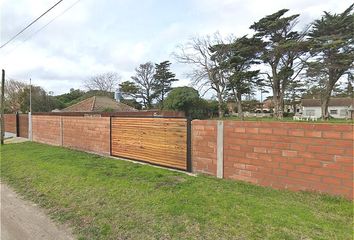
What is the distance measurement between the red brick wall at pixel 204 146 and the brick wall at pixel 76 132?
13.5ft

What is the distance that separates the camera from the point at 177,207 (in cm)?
414

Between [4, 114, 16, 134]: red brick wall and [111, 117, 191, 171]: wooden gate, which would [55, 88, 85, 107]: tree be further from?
[111, 117, 191, 171]: wooden gate

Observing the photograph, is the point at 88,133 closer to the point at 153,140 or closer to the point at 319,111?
the point at 153,140

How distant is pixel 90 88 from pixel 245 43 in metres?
32.6

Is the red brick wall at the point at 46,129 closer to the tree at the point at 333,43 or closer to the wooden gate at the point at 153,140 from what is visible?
the wooden gate at the point at 153,140

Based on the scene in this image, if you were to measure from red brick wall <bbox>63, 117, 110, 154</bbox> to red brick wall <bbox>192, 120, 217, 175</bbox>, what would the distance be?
162 inches

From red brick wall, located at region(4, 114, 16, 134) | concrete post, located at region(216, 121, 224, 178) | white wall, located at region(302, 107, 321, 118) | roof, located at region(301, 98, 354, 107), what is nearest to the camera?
concrete post, located at region(216, 121, 224, 178)

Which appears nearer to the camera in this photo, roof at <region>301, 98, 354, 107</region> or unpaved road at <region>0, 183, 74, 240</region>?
unpaved road at <region>0, 183, 74, 240</region>

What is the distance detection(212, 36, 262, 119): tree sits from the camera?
109 feet

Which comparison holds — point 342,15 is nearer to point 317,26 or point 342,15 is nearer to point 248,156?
point 317,26

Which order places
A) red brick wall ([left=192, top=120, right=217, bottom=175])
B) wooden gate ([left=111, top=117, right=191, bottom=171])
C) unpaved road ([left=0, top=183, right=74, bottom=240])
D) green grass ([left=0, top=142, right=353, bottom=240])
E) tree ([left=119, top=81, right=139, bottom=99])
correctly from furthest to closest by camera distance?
tree ([left=119, top=81, right=139, bottom=99])
wooden gate ([left=111, top=117, right=191, bottom=171])
red brick wall ([left=192, top=120, right=217, bottom=175])
unpaved road ([left=0, top=183, right=74, bottom=240])
green grass ([left=0, top=142, right=353, bottom=240])

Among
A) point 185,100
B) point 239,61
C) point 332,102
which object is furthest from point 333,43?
point 332,102

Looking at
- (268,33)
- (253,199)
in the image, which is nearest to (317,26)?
(268,33)

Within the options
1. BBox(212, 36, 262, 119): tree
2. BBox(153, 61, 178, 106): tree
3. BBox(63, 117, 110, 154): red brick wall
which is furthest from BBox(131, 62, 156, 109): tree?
BBox(63, 117, 110, 154): red brick wall
